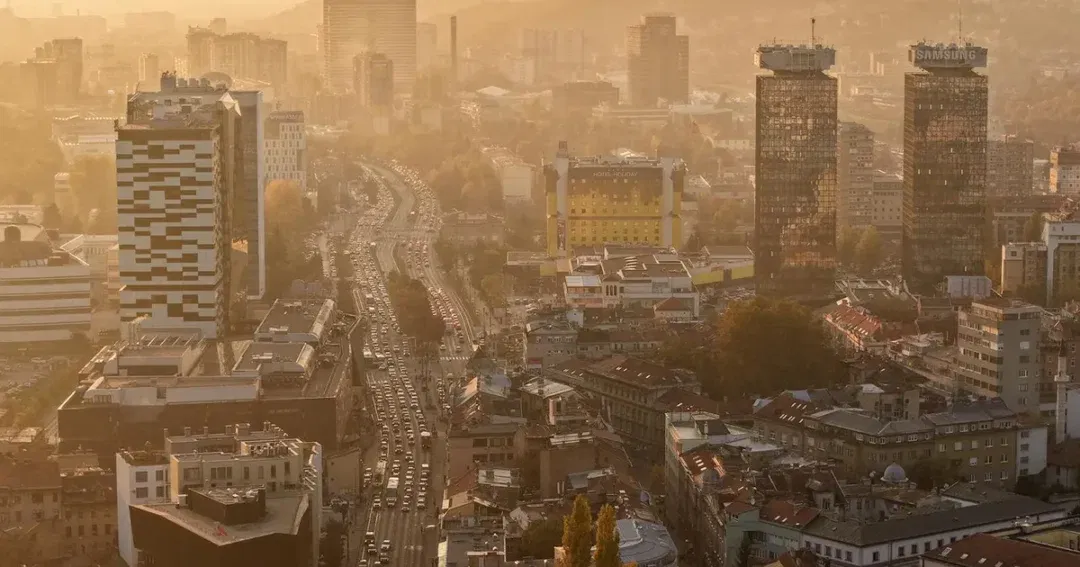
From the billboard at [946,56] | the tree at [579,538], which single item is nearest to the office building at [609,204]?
the billboard at [946,56]

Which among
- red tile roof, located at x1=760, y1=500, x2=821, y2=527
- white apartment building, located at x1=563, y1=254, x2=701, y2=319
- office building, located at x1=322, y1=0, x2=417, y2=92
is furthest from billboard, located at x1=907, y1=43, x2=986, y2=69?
office building, located at x1=322, y1=0, x2=417, y2=92

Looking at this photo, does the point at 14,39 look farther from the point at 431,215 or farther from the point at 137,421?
the point at 137,421

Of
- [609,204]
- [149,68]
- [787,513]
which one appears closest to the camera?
[787,513]

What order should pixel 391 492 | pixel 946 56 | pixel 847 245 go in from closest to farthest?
pixel 391 492 → pixel 946 56 → pixel 847 245

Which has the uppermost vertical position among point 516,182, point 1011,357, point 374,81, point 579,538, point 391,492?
point 374,81

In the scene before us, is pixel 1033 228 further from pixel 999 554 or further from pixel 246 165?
pixel 999 554

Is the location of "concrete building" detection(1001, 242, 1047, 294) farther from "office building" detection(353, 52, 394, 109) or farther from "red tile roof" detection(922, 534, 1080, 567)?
"office building" detection(353, 52, 394, 109)

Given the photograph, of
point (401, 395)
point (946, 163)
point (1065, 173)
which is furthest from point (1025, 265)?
point (1065, 173)
